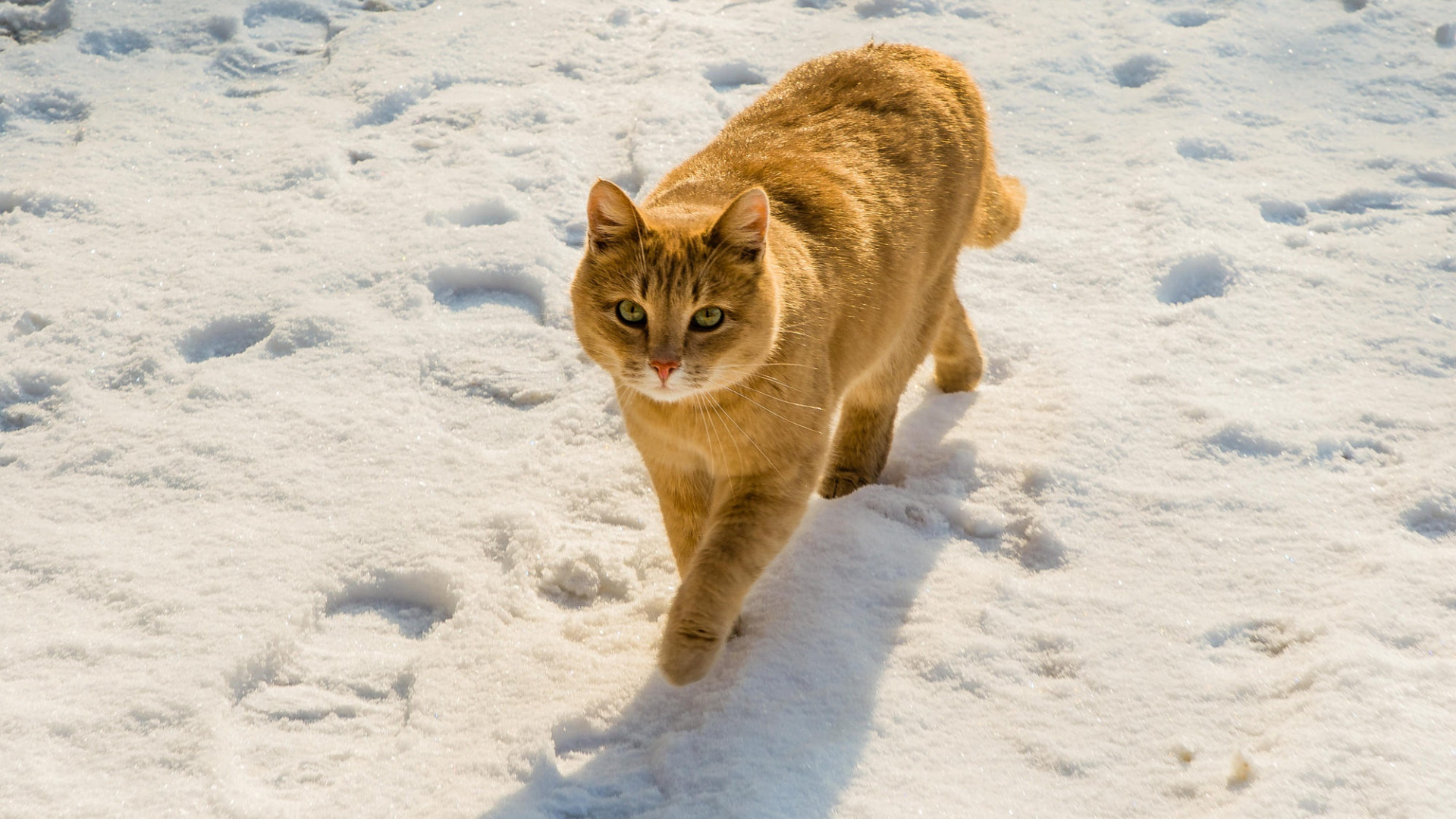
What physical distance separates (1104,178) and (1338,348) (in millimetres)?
1197

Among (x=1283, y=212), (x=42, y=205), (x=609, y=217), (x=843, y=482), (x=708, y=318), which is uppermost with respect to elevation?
(x=609, y=217)

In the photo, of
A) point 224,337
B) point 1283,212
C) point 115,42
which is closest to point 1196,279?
point 1283,212

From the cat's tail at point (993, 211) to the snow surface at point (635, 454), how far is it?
276mm

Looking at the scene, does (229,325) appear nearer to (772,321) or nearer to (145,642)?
(145,642)

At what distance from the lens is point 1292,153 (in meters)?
4.32

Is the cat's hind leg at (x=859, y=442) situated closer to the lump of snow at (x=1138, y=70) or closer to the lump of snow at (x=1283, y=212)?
the lump of snow at (x=1283, y=212)

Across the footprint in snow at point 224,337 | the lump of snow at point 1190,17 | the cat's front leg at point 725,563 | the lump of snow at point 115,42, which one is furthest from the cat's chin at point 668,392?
the lump of snow at point 1190,17

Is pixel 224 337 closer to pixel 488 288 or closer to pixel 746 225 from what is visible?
pixel 488 288

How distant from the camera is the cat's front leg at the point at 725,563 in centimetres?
235

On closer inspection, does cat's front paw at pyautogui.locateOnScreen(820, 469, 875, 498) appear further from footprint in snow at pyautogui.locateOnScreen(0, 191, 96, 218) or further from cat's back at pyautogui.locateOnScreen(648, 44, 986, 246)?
footprint in snow at pyautogui.locateOnScreen(0, 191, 96, 218)

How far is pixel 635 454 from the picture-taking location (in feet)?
10.5

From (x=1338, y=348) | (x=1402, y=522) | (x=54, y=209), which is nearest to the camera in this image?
(x=1402, y=522)

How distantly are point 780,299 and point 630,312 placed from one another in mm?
335

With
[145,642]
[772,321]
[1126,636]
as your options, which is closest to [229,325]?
[145,642]
